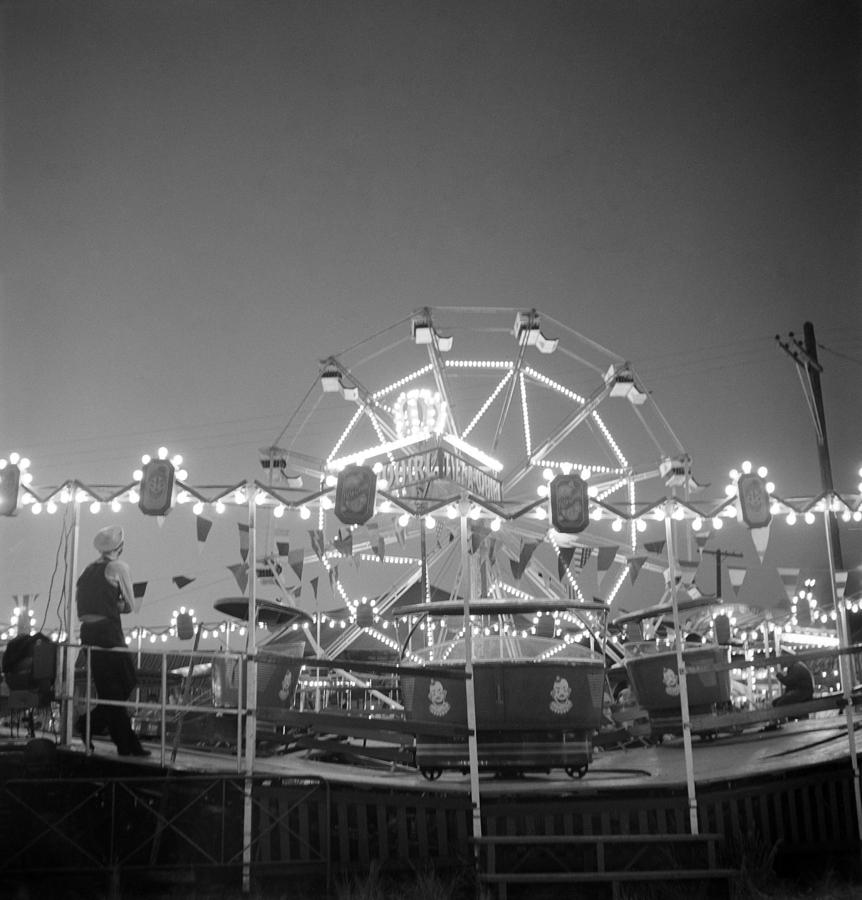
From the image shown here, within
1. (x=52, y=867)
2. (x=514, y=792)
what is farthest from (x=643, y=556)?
(x=52, y=867)

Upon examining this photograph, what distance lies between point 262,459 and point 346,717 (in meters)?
8.49

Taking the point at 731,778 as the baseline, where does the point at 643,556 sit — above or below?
above

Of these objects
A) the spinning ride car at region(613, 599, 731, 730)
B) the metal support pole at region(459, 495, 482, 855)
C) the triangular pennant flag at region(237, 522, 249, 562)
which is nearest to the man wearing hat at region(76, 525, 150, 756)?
the metal support pole at region(459, 495, 482, 855)

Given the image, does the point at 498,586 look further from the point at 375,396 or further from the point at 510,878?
the point at 510,878

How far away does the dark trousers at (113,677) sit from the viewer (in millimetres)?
8891

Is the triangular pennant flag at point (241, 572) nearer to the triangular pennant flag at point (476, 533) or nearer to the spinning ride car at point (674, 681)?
the triangular pennant flag at point (476, 533)

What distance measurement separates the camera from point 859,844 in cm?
849

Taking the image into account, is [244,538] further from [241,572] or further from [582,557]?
[582,557]

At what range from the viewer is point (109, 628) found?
923 cm

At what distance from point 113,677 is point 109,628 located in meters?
0.49

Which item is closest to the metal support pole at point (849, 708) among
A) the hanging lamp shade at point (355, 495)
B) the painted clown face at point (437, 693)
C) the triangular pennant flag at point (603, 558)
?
the painted clown face at point (437, 693)

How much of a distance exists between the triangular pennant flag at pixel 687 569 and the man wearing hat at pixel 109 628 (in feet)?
25.8

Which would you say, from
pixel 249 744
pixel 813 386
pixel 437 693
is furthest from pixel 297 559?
pixel 813 386

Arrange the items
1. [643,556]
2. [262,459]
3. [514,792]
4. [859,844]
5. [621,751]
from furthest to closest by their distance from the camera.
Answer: [262,459] < [643,556] < [621,751] < [859,844] < [514,792]
